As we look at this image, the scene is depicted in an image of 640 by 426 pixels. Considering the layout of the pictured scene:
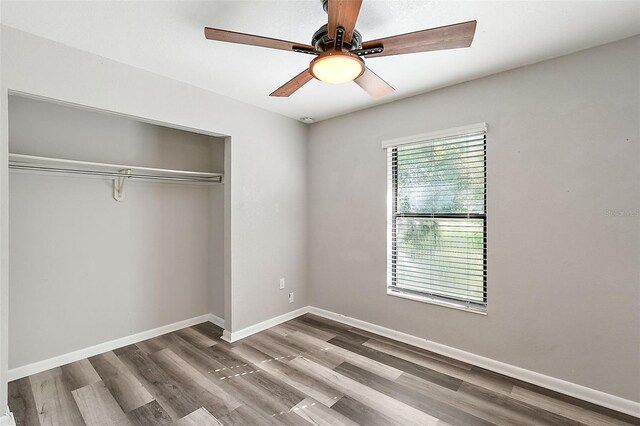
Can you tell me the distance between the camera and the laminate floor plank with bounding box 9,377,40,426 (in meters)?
1.95

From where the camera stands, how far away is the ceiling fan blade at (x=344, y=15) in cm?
127

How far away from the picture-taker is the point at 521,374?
240 cm

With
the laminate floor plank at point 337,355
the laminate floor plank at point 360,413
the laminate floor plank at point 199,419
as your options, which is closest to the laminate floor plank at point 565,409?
the laminate floor plank at point 337,355

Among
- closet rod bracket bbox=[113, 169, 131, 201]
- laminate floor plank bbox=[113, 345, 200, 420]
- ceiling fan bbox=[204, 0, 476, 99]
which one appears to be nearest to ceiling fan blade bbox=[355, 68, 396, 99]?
ceiling fan bbox=[204, 0, 476, 99]

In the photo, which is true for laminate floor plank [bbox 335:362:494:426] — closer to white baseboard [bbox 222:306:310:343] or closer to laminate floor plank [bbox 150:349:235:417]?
laminate floor plank [bbox 150:349:235:417]

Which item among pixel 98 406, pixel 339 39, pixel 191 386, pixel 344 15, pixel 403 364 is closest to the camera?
pixel 344 15

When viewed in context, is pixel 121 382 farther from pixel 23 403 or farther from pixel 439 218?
pixel 439 218

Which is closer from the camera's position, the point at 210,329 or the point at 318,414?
the point at 318,414

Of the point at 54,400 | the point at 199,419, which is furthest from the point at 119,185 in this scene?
the point at 199,419

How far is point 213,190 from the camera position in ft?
12.1

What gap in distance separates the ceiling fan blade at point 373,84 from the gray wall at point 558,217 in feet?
3.30

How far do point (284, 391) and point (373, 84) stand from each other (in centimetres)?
231

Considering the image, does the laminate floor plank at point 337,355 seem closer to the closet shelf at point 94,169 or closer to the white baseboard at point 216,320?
the white baseboard at point 216,320

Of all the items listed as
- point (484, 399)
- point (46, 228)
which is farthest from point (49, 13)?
point (484, 399)
